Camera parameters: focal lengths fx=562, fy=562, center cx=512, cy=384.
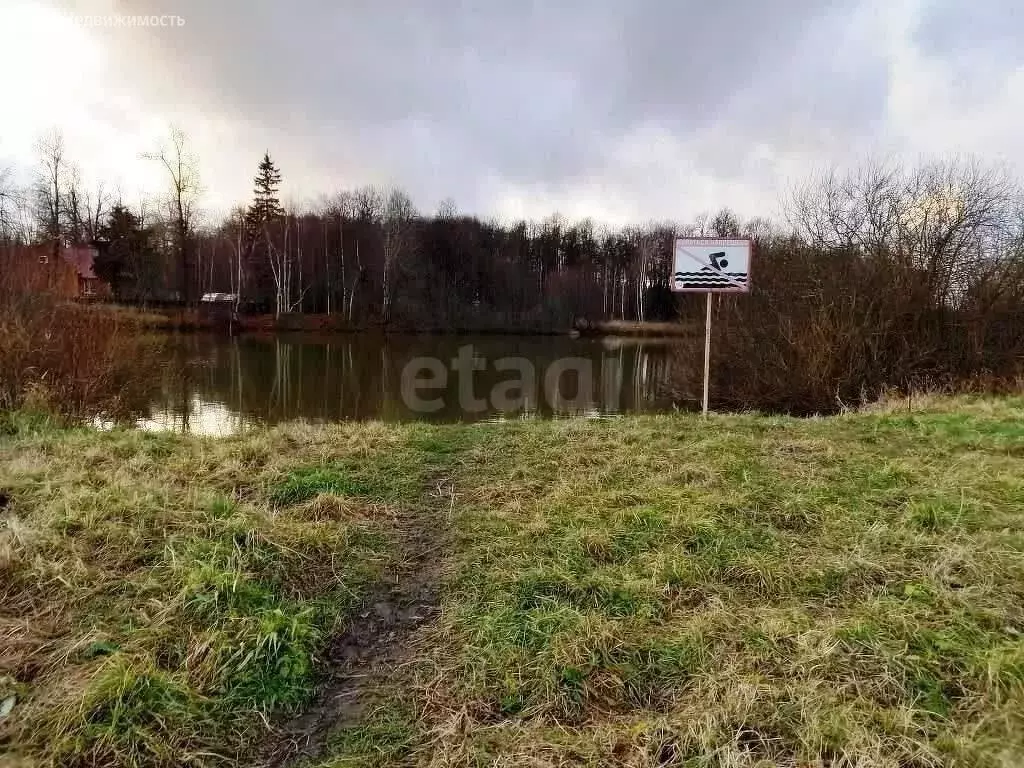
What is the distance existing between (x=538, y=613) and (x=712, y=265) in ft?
21.4

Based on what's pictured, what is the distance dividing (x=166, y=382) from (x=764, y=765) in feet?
45.8

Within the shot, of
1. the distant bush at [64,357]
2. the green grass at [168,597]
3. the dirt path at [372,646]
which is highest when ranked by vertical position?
the distant bush at [64,357]

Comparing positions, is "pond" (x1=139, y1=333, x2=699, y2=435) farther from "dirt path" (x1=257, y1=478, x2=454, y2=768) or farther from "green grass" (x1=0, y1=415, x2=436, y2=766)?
"dirt path" (x1=257, y1=478, x2=454, y2=768)

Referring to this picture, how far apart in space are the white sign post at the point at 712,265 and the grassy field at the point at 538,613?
3.75 metres

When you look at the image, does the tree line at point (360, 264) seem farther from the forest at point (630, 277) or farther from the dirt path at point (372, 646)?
the dirt path at point (372, 646)

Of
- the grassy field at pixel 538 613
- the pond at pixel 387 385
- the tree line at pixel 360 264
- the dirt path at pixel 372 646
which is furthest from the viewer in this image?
Result: the tree line at pixel 360 264

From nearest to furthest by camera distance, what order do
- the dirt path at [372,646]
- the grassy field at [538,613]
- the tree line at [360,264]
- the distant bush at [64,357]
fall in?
the grassy field at [538,613] → the dirt path at [372,646] → the distant bush at [64,357] → the tree line at [360,264]

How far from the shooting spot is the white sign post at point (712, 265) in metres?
7.76

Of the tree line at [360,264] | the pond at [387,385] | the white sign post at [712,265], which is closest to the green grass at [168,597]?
the white sign post at [712,265]

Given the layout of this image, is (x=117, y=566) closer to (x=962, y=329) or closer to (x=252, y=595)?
(x=252, y=595)

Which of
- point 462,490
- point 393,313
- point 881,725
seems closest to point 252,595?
point 462,490

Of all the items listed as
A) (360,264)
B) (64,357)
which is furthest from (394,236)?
(64,357)

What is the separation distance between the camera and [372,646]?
2531 mm

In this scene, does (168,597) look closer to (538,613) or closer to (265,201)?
(538,613)
